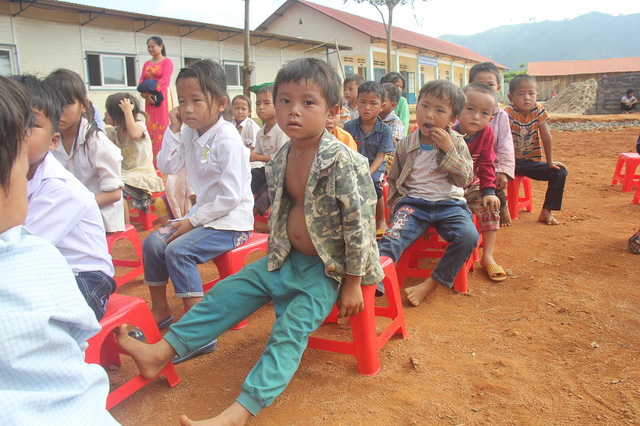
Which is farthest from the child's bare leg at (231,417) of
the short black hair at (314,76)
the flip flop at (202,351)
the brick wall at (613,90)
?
the brick wall at (613,90)

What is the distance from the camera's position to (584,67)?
96.3 ft

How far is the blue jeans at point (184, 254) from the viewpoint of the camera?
95.0 inches

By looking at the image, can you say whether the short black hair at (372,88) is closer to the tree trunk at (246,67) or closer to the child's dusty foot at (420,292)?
the child's dusty foot at (420,292)

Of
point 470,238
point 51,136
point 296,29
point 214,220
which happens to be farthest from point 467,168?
point 296,29

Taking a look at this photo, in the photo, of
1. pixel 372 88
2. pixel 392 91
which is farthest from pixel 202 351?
pixel 392 91

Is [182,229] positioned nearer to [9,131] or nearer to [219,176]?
[219,176]

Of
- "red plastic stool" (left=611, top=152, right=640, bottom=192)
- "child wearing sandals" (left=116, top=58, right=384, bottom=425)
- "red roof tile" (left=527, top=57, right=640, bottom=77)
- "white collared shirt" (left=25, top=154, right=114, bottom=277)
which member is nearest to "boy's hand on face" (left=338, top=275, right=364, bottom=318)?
"child wearing sandals" (left=116, top=58, right=384, bottom=425)

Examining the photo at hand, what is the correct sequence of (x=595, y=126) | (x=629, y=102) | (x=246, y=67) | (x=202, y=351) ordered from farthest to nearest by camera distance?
(x=629, y=102)
(x=595, y=126)
(x=246, y=67)
(x=202, y=351)

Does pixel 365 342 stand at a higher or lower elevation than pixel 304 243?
lower

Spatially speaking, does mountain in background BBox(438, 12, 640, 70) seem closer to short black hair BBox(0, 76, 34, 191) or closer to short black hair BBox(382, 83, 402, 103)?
short black hair BBox(382, 83, 402, 103)

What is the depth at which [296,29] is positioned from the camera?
940 inches

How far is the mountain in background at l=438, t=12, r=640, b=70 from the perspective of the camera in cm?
12188

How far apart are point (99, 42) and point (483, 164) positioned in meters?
12.0

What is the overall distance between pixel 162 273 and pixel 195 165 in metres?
0.67
